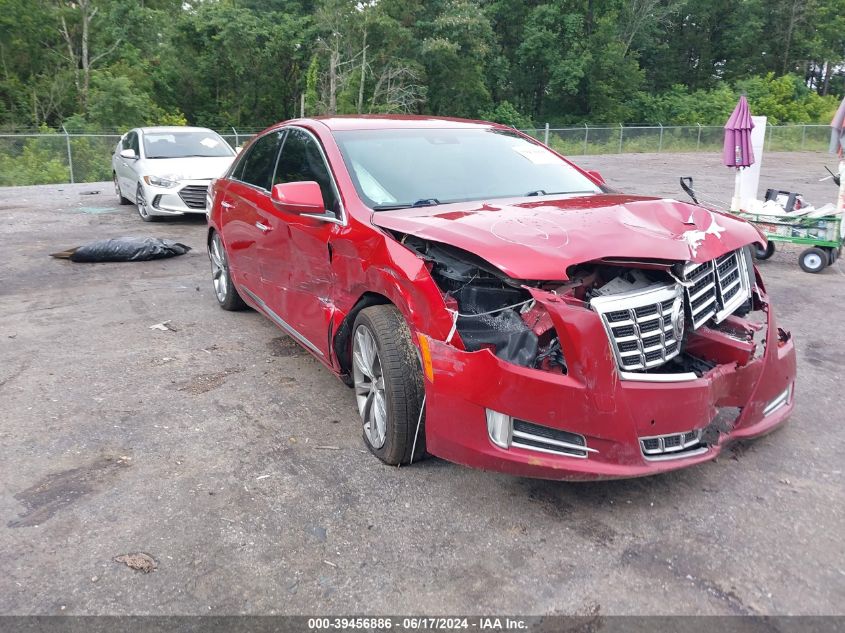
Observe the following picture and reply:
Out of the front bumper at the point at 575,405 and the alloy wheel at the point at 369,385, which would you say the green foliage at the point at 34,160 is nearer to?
the alloy wheel at the point at 369,385

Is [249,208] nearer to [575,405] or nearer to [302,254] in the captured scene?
[302,254]

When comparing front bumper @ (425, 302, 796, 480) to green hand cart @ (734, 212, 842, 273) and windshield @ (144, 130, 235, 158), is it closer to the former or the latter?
green hand cart @ (734, 212, 842, 273)

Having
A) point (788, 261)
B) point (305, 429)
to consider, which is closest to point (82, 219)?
point (305, 429)

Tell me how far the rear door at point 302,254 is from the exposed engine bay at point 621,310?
2.54 feet

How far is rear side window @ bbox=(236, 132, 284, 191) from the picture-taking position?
5234 mm

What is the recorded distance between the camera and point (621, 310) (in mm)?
2891

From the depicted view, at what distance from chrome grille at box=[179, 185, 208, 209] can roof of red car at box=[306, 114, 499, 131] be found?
740cm

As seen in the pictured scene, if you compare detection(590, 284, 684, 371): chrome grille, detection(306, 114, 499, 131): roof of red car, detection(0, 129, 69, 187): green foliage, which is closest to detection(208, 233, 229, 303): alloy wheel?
detection(306, 114, 499, 131): roof of red car

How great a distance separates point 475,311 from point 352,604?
1.34 metres

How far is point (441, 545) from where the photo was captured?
2902 mm

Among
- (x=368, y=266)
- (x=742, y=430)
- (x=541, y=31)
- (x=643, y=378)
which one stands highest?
(x=541, y=31)

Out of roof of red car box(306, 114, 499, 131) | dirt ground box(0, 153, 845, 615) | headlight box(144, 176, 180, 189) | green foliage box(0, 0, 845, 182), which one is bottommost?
dirt ground box(0, 153, 845, 615)

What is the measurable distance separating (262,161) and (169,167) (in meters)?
7.34

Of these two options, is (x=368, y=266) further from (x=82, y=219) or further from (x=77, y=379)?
(x=82, y=219)
